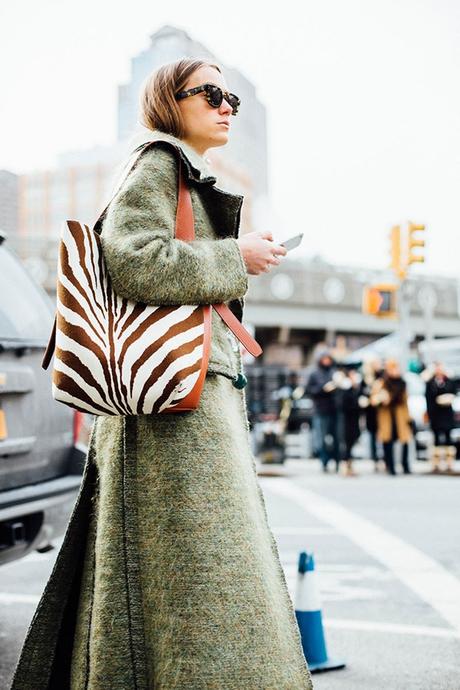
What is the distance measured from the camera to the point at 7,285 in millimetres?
4113

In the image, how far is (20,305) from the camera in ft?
13.6

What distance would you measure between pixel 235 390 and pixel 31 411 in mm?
1912

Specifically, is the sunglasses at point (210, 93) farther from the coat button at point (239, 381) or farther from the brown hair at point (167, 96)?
the coat button at point (239, 381)

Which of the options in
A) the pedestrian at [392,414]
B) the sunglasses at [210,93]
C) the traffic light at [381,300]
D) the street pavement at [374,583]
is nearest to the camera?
the sunglasses at [210,93]

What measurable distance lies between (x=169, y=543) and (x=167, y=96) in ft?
4.06

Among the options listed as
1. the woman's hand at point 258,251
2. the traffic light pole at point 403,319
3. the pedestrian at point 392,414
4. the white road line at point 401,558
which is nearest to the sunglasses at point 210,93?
the woman's hand at point 258,251

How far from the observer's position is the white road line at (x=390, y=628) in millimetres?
4027

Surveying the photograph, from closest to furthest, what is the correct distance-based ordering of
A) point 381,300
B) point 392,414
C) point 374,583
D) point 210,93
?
point 210,93 → point 374,583 → point 392,414 → point 381,300

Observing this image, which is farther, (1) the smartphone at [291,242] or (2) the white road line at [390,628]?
(2) the white road line at [390,628]

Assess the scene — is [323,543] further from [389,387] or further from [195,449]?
[389,387]

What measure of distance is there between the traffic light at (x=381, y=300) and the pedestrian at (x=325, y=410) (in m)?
2.80

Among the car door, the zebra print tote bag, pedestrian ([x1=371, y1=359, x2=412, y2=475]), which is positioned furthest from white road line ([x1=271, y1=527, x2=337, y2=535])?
pedestrian ([x1=371, y1=359, x2=412, y2=475])

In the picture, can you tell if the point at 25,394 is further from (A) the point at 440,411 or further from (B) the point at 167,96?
(A) the point at 440,411

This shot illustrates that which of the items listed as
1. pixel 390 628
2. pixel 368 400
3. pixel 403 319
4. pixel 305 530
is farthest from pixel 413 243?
pixel 390 628
